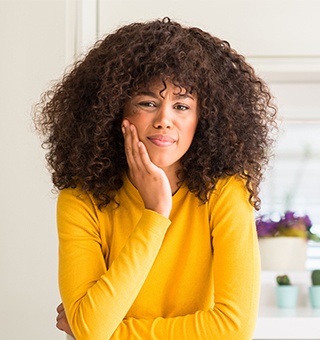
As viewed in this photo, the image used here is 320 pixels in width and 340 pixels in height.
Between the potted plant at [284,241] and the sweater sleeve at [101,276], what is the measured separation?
1.47 meters

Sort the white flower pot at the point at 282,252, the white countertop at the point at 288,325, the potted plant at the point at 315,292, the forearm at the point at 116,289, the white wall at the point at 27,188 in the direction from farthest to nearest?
the white flower pot at the point at 282,252
the potted plant at the point at 315,292
the white wall at the point at 27,188
the white countertop at the point at 288,325
the forearm at the point at 116,289

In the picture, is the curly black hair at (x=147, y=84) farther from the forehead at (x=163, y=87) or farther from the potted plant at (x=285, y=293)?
the potted plant at (x=285, y=293)

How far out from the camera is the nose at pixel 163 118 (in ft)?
5.50

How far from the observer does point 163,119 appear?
1.67m

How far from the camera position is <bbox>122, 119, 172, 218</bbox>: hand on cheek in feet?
5.65

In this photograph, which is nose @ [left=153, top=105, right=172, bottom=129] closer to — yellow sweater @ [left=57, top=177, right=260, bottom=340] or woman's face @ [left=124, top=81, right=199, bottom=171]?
woman's face @ [left=124, top=81, right=199, bottom=171]

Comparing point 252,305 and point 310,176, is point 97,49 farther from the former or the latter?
point 310,176

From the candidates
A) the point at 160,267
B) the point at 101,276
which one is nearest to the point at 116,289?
the point at 101,276

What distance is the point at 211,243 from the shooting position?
181 centimetres

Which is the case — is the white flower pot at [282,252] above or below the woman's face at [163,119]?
below

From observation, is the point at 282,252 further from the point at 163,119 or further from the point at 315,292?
the point at 163,119

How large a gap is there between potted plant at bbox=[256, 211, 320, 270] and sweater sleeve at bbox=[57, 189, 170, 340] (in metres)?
1.47

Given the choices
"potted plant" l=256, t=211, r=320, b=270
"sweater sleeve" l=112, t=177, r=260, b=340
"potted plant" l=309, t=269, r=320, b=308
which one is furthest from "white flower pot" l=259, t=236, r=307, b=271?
"sweater sleeve" l=112, t=177, r=260, b=340

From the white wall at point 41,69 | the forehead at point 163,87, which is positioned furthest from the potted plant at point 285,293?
the forehead at point 163,87
